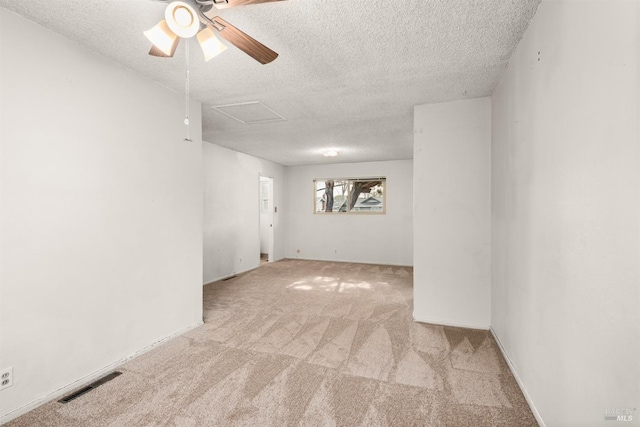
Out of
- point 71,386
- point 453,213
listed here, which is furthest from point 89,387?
point 453,213

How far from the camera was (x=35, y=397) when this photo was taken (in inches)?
74.0

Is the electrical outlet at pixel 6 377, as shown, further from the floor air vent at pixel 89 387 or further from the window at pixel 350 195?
the window at pixel 350 195

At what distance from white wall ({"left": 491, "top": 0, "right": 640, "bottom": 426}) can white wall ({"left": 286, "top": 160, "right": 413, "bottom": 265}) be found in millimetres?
4668

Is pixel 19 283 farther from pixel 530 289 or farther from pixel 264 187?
pixel 264 187

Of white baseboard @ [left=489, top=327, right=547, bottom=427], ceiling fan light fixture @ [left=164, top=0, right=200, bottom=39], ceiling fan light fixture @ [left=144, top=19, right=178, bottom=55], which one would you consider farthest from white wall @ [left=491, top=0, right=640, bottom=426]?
ceiling fan light fixture @ [left=144, top=19, right=178, bottom=55]

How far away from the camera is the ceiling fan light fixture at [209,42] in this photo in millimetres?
1606

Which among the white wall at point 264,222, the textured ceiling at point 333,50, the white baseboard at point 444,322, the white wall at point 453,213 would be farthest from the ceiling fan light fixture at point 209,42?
the white wall at point 264,222

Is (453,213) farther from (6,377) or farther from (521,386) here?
(6,377)

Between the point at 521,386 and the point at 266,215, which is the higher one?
the point at 266,215

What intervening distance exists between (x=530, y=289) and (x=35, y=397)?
324 centimetres

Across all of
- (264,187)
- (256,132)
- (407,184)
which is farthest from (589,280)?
(264,187)

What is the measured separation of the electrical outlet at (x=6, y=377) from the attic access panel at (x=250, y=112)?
9.13ft

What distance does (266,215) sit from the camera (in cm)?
809

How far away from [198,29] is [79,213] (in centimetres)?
158
